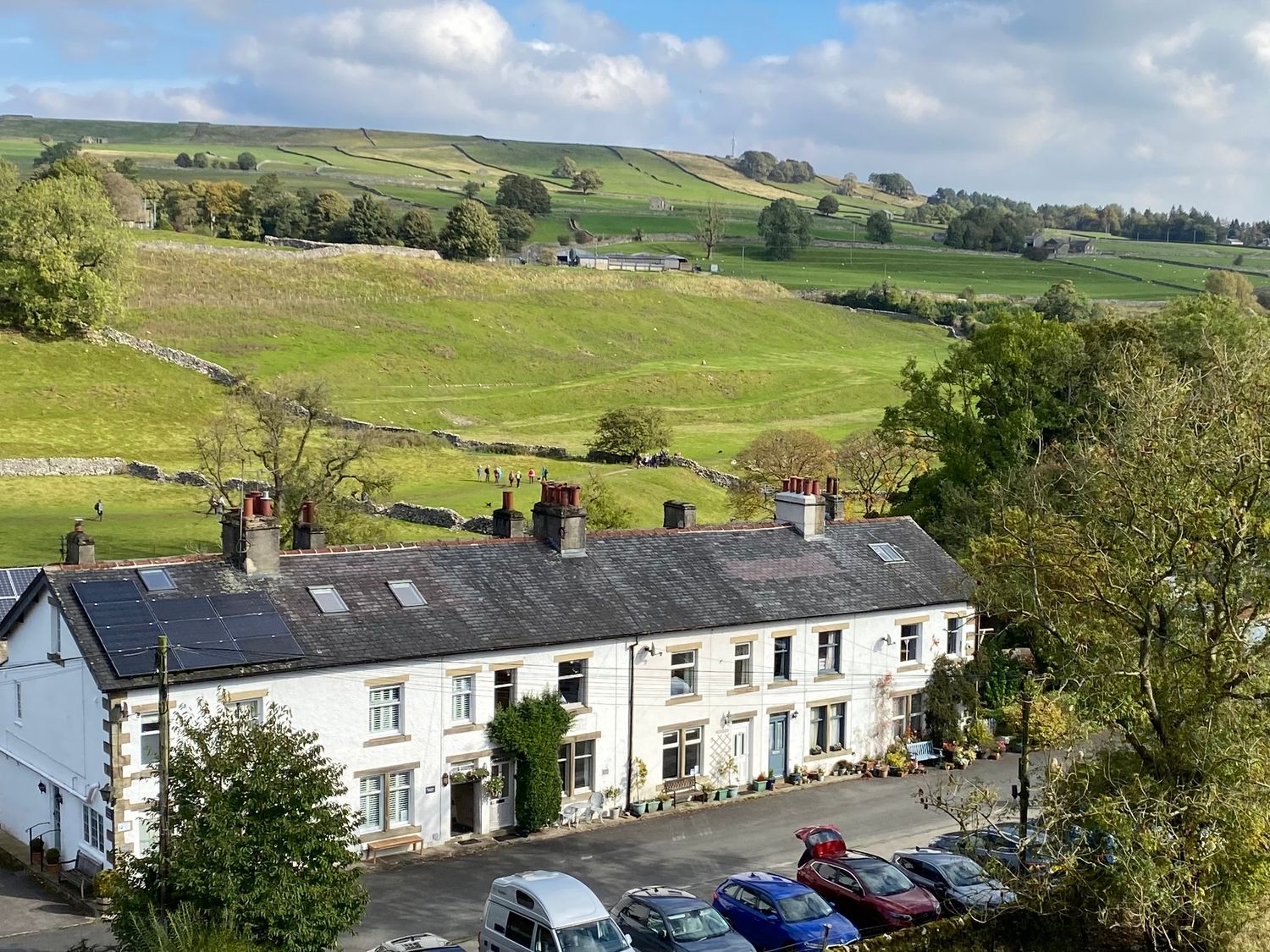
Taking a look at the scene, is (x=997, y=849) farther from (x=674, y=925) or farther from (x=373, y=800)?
(x=373, y=800)

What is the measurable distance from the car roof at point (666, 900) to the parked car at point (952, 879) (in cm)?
588

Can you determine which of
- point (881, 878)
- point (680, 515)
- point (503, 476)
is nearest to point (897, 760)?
point (680, 515)

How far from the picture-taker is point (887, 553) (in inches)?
1689

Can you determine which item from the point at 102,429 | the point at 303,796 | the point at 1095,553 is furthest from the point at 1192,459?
the point at 102,429

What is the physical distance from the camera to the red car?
2705 cm

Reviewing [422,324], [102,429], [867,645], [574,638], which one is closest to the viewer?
[574,638]

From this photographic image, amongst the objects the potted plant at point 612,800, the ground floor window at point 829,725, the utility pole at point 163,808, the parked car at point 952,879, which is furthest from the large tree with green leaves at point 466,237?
the utility pole at point 163,808

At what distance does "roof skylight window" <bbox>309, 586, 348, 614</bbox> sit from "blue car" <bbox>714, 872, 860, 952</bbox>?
11.6 m

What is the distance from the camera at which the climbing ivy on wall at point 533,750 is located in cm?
3312

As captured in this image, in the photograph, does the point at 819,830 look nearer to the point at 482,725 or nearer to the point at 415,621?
the point at 482,725

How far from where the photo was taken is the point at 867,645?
40.2m

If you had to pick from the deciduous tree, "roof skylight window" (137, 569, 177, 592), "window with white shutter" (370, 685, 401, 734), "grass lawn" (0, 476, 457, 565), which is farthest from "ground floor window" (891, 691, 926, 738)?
the deciduous tree

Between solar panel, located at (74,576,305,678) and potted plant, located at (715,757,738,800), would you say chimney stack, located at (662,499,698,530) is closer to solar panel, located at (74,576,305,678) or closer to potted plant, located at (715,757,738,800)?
potted plant, located at (715,757,738,800)

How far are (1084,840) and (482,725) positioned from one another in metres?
14.8
